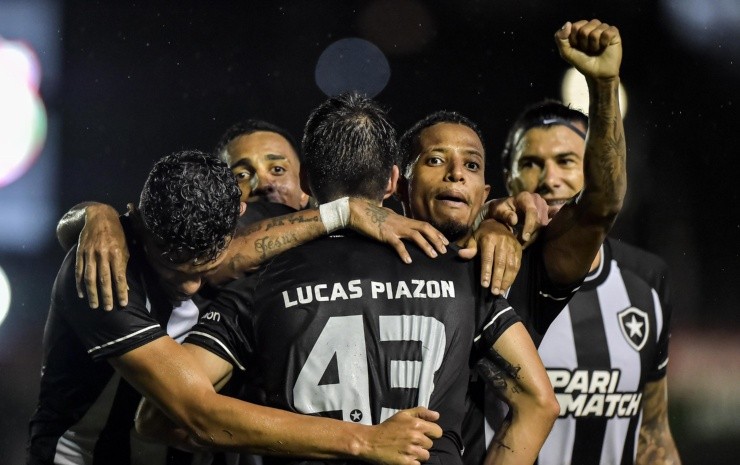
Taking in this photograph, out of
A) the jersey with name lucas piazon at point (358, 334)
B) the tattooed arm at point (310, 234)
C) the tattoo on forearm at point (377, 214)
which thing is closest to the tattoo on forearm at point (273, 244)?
the tattooed arm at point (310, 234)

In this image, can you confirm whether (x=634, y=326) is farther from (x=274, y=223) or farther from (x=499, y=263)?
(x=274, y=223)

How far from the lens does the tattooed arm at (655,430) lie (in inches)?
136

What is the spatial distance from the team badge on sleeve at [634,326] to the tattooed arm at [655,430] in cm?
23

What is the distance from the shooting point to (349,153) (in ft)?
7.92

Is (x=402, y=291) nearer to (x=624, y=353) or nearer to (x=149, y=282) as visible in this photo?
(x=149, y=282)

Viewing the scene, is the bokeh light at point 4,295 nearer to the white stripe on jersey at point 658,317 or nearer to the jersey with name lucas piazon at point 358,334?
the white stripe on jersey at point 658,317

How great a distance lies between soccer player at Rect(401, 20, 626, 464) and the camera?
235 cm

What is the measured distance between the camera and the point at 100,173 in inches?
313

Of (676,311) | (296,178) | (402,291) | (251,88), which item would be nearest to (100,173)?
(251,88)

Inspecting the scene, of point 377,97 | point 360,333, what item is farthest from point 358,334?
point 377,97

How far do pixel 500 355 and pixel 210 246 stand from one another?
2.69 ft

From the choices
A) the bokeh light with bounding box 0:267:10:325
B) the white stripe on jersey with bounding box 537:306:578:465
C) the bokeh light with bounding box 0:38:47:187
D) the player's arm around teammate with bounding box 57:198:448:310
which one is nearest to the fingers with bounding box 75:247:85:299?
the player's arm around teammate with bounding box 57:198:448:310

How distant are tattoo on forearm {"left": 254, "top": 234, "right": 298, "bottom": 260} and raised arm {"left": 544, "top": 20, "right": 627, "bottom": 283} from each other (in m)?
0.77

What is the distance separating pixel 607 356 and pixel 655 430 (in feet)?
1.41
